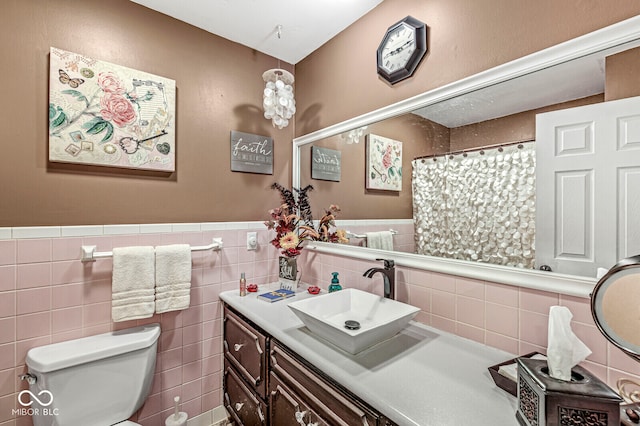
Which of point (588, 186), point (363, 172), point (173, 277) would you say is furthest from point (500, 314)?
point (173, 277)

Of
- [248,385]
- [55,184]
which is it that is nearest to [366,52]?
[55,184]

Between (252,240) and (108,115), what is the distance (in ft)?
3.38

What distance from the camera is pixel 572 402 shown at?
62 cm

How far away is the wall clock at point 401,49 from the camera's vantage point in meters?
1.31

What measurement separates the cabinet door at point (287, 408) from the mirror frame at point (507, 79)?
2.39 ft

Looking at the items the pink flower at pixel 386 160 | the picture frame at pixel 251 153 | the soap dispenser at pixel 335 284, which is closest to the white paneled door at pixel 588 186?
the pink flower at pixel 386 160

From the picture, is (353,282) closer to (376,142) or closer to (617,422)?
(376,142)

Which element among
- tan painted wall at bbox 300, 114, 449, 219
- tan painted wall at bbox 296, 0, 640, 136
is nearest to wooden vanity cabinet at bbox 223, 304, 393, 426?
tan painted wall at bbox 300, 114, 449, 219

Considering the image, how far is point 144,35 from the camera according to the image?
1567 millimetres

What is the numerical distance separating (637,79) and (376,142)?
0.96 m

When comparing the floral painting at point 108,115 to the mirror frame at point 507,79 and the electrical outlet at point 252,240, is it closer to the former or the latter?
the electrical outlet at point 252,240

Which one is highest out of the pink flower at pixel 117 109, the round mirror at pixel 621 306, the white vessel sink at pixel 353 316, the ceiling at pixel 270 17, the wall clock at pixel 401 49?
the ceiling at pixel 270 17

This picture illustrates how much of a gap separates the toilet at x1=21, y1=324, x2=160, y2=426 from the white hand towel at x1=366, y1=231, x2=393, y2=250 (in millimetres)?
1229

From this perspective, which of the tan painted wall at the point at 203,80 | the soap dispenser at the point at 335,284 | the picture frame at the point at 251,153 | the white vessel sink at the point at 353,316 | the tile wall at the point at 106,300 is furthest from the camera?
the picture frame at the point at 251,153
